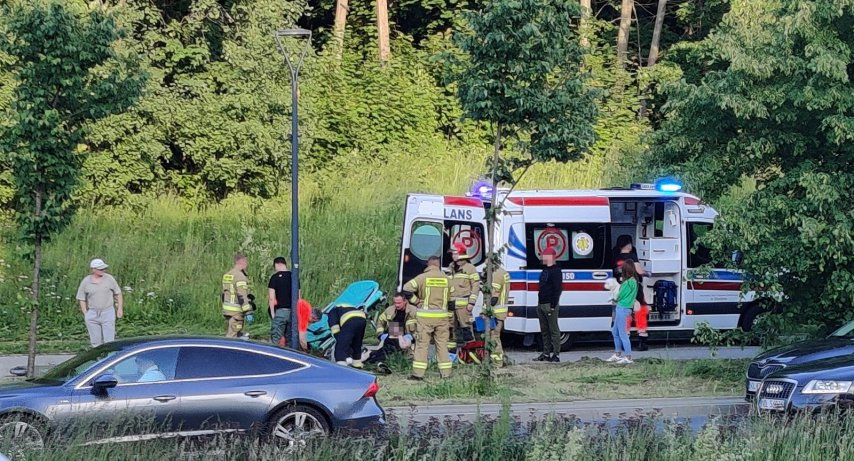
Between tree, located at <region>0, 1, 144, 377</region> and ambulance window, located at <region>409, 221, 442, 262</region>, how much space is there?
5.54m

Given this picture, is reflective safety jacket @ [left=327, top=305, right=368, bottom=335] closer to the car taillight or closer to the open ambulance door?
the open ambulance door

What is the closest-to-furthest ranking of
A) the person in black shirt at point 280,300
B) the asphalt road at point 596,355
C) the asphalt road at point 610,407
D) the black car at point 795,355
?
the black car at point 795,355 < the asphalt road at point 610,407 < the person in black shirt at point 280,300 < the asphalt road at point 596,355

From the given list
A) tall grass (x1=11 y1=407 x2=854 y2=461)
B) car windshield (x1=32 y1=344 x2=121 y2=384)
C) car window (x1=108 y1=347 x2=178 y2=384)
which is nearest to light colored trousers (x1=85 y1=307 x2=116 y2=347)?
car windshield (x1=32 y1=344 x2=121 y2=384)

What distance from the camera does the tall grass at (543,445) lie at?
25.6ft

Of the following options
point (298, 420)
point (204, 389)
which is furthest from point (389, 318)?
point (204, 389)

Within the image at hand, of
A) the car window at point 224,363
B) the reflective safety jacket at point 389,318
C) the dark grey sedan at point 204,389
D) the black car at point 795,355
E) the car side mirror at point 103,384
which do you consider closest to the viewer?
the dark grey sedan at point 204,389

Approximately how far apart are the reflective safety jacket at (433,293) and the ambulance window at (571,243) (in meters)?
3.78

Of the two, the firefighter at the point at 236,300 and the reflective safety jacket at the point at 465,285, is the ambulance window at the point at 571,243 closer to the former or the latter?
the reflective safety jacket at the point at 465,285

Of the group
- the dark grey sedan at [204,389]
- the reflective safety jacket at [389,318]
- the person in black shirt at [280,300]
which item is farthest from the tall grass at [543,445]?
the person in black shirt at [280,300]

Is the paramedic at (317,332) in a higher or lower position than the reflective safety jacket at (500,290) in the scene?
lower

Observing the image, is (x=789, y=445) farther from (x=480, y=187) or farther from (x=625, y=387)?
(x=480, y=187)

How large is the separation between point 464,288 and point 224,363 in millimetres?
7629

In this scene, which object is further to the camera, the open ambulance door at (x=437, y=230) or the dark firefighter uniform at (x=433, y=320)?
the open ambulance door at (x=437, y=230)

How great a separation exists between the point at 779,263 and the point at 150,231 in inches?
602
